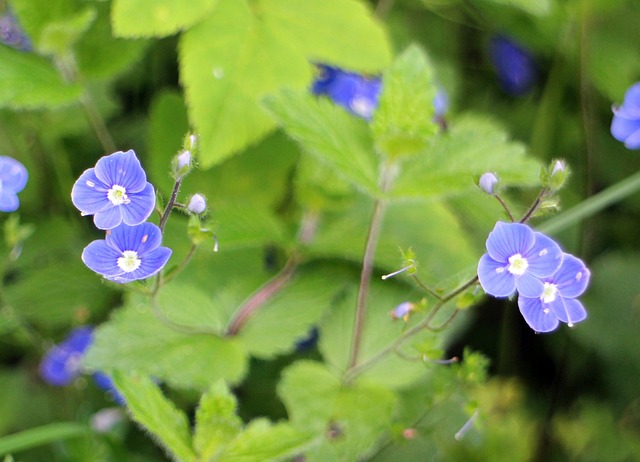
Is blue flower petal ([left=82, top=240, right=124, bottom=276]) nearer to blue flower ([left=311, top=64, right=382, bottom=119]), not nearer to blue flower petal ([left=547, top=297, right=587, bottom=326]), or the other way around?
blue flower petal ([left=547, top=297, right=587, bottom=326])

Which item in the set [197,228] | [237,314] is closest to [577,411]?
[237,314]

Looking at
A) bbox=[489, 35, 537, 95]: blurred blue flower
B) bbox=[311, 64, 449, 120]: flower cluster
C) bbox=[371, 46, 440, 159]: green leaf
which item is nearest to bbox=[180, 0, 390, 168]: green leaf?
bbox=[371, 46, 440, 159]: green leaf

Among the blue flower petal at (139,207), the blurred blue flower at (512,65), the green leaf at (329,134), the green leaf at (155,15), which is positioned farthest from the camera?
the blurred blue flower at (512,65)

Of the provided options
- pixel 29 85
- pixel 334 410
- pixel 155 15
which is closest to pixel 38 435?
pixel 334 410

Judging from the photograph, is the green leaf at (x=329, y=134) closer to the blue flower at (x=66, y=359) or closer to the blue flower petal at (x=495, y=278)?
the blue flower petal at (x=495, y=278)

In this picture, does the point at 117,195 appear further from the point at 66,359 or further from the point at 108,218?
the point at 66,359

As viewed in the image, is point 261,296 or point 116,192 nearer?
point 116,192

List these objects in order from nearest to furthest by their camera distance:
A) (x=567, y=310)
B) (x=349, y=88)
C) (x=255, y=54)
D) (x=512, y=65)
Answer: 1. (x=567, y=310)
2. (x=255, y=54)
3. (x=349, y=88)
4. (x=512, y=65)

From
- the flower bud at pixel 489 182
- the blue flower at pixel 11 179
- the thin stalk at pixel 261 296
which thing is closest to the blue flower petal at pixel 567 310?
the flower bud at pixel 489 182
